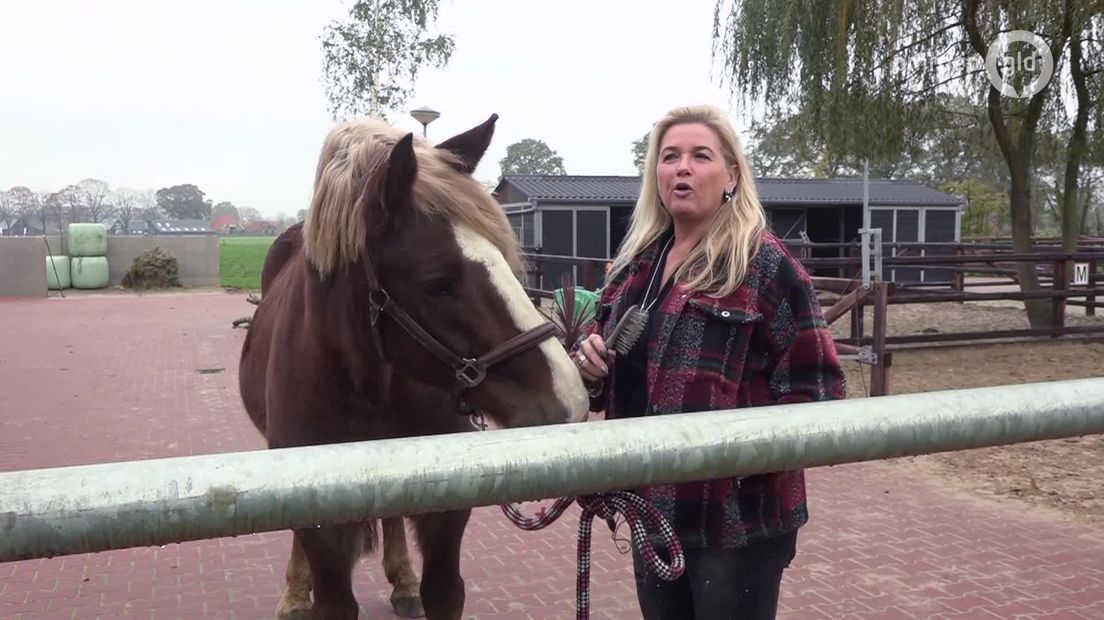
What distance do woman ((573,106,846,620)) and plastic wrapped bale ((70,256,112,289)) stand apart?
26.3 meters

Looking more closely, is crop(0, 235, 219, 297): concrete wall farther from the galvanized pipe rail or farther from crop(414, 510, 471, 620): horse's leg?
the galvanized pipe rail

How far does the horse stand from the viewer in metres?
1.96

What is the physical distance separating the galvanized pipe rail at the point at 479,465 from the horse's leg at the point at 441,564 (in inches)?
70.2

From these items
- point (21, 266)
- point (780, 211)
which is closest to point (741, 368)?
point (780, 211)

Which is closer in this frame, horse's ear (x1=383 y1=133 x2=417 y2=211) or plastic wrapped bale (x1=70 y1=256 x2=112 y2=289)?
horse's ear (x1=383 y1=133 x2=417 y2=211)

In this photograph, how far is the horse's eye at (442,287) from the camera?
6.61ft

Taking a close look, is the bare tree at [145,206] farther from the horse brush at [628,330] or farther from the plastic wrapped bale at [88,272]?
the horse brush at [628,330]

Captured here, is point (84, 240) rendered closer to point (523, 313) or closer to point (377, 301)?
point (377, 301)

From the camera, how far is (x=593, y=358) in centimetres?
187

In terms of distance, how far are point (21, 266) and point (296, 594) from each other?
22.2 m

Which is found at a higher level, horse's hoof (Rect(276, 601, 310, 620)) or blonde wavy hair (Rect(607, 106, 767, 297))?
blonde wavy hair (Rect(607, 106, 767, 297))

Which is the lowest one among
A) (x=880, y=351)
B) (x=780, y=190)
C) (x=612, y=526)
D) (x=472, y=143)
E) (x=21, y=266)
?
(x=880, y=351)

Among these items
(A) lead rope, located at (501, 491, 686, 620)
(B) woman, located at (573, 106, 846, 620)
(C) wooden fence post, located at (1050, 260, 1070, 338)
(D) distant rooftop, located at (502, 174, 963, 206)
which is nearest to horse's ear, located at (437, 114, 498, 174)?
(B) woman, located at (573, 106, 846, 620)

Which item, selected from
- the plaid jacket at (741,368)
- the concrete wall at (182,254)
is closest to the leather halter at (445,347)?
the plaid jacket at (741,368)
